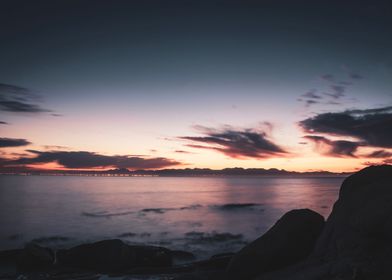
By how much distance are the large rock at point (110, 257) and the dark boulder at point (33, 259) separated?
711mm

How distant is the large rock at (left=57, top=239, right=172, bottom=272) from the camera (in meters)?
14.9

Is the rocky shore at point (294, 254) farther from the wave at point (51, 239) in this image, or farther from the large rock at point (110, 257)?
the wave at point (51, 239)

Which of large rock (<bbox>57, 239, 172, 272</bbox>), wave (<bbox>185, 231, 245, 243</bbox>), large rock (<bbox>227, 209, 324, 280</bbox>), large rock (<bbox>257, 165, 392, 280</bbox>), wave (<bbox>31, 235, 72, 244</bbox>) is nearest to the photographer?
large rock (<bbox>257, 165, 392, 280</bbox>)

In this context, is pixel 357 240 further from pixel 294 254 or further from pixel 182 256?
pixel 182 256

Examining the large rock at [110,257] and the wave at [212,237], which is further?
the wave at [212,237]

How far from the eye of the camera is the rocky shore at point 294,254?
6.38 m

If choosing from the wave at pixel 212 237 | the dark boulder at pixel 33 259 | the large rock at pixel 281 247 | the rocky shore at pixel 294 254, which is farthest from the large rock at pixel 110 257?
the wave at pixel 212 237

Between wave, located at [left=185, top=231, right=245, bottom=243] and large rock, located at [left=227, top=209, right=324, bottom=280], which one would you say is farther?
wave, located at [left=185, top=231, right=245, bottom=243]

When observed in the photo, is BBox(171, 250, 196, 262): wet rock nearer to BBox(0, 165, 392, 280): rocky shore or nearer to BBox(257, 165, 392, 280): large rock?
BBox(0, 165, 392, 280): rocky shore

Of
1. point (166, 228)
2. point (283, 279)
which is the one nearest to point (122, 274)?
point (283, 279)

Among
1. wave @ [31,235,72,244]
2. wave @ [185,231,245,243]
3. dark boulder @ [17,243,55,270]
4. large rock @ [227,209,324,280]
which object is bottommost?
wave @ [31,235,72,244]

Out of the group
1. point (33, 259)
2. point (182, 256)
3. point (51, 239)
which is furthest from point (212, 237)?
point (33, 259)

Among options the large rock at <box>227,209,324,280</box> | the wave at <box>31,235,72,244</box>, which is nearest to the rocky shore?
the large rock at <box>227,209,324,280</box>

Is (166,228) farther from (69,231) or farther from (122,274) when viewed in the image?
(122,274)
